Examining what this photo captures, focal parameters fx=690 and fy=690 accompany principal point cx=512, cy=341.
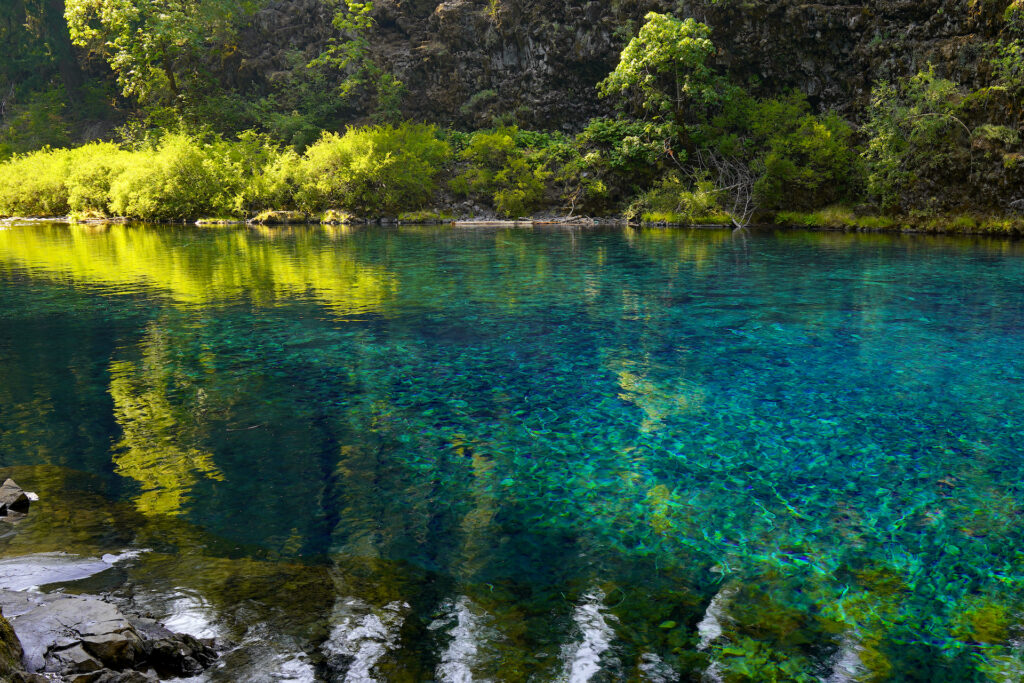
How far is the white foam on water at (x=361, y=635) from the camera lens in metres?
3.72

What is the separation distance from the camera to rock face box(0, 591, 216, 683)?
3.21 m

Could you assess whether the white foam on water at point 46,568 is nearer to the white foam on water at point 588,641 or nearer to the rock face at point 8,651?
the rock face at point 8,651

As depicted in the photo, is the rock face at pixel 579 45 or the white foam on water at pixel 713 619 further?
the rock face at pixel 579 45

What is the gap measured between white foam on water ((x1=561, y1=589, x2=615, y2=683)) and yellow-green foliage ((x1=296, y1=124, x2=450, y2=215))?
125ft

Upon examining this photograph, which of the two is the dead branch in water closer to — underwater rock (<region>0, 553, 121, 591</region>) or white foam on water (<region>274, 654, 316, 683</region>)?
underwater rock (<region>0, 553, 121, 591</region>)

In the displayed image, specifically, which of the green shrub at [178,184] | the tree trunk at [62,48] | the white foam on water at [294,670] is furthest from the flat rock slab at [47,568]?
the tree trunk at [62,48]

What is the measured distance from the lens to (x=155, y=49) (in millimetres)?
48344

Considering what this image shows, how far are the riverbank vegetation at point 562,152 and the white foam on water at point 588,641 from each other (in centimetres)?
2997

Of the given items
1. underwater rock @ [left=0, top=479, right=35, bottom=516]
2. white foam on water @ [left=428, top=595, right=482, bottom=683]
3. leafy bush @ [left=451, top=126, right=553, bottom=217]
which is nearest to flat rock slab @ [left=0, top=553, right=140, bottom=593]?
underwater rock @ [left=0, top=479, right=35, bottom=516]

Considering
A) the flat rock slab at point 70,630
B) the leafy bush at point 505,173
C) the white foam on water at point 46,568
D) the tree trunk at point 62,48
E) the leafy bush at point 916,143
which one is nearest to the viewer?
the flat rock slab at point 70,630

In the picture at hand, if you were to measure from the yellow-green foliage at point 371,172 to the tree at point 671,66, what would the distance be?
11.7 m

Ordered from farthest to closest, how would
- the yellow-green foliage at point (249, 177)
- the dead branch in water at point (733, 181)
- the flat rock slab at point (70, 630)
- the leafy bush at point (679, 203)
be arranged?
the yellow-green foliage at point (249, 177) < the leafy bush at point (679, 203) < the dead branch in water at point (733, 181) < the flat rock slab at point (70, 630)

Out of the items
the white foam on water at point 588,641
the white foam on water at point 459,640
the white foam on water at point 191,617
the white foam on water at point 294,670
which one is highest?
the white foam on water at point 191,617

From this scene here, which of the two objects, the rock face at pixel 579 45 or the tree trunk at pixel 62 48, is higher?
the tree trunk at pixel 62 48
